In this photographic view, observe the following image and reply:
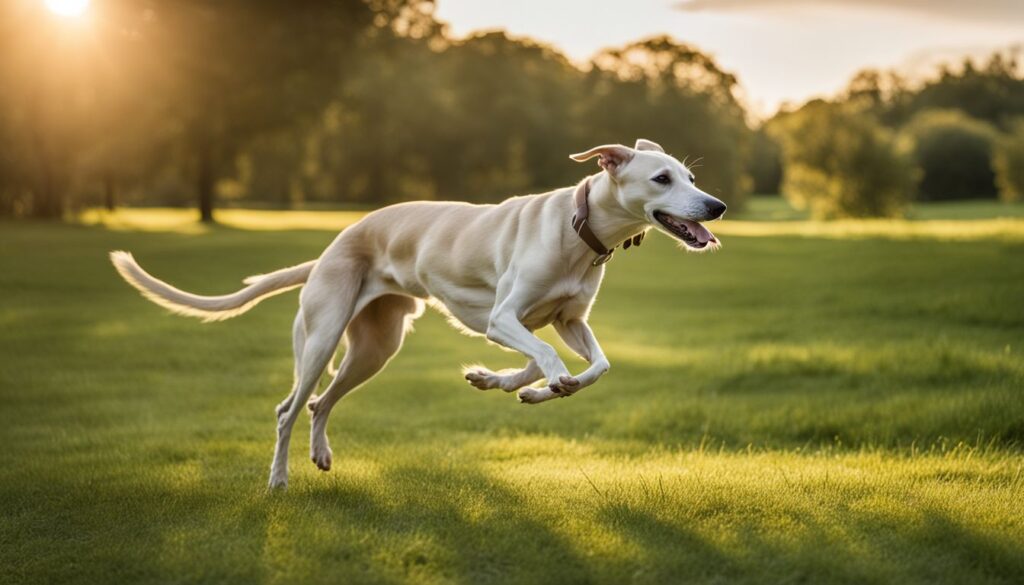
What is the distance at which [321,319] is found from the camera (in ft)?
26.2

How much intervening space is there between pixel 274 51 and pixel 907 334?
1278 inches

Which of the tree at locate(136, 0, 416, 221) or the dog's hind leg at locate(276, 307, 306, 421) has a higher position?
the tree at locate(136, 0, 416, 221)

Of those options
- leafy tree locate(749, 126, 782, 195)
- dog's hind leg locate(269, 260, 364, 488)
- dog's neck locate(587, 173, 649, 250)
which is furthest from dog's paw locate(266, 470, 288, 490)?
leafy tree locate(749, 126, 782, 195)

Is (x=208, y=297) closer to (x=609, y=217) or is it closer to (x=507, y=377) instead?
(x=507, y=377)

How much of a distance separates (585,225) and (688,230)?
2.28 feet

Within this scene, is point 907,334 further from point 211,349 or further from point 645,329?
point 211,349

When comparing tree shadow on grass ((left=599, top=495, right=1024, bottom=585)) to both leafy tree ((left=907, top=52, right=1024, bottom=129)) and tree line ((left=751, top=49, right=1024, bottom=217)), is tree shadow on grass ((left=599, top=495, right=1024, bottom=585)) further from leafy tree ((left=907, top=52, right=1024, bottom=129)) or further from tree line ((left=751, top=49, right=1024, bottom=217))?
leafy tree ((left=907, top=52, right=1024, bottom=129))

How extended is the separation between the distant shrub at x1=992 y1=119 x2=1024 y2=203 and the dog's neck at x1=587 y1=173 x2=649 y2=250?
59087 mm

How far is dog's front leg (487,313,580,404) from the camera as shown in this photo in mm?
6469

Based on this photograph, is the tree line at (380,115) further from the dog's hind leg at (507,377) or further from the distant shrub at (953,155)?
the dog's hind leg at (507,377)

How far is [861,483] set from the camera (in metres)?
7.20

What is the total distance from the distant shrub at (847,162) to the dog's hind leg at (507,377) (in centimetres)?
6283

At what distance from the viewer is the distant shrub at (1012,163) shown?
5953 cm

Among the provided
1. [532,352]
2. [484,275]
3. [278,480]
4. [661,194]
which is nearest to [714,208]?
[661,194]
